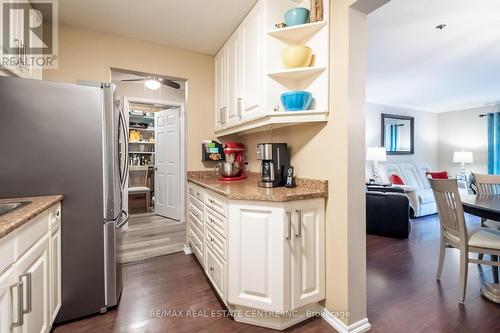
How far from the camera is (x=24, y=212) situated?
3.62 feet

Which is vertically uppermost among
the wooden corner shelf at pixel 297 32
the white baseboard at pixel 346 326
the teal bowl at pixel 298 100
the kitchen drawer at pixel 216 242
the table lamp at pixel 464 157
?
the wooden corner shelf at pixel 297 32

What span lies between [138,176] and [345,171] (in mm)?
5010

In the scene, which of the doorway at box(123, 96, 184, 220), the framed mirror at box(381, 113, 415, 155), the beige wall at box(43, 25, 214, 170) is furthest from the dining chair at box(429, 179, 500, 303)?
the framed mirror at box(381, 113, 415, 155)

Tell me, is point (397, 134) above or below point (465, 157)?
above

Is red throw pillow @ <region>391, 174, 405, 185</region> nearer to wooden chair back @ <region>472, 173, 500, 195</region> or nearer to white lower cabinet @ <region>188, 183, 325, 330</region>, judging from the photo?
wooden chair back @ <region>472, 173, 500, 195</region>

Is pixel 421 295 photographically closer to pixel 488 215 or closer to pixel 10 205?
pixel 488 215

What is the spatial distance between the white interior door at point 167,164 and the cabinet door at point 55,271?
2.66m

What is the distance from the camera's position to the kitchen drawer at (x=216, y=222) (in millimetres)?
1678

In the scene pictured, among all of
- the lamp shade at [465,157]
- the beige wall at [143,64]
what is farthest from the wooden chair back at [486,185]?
the lamp shade at [465,157]

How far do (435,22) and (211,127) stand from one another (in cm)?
258

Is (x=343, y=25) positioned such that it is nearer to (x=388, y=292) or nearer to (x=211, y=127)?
(x=211, y=127)

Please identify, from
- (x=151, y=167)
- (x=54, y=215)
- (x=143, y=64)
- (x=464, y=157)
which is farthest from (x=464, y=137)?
(x=54, y=215)

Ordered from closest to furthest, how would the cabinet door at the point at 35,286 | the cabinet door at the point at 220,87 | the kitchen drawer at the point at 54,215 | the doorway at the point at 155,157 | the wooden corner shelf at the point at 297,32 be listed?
1. the cabinet door at the point at 35,286
2. the kitchen drawer at the point at 54,215
3. the wooden corner shelf at the point at 297,32
4. the cabinet door at the point at 220,87
5. the doorway at the point at 155,157

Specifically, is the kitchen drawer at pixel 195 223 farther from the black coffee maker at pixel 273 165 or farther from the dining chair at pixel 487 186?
the dining chair at pixel 487 186
